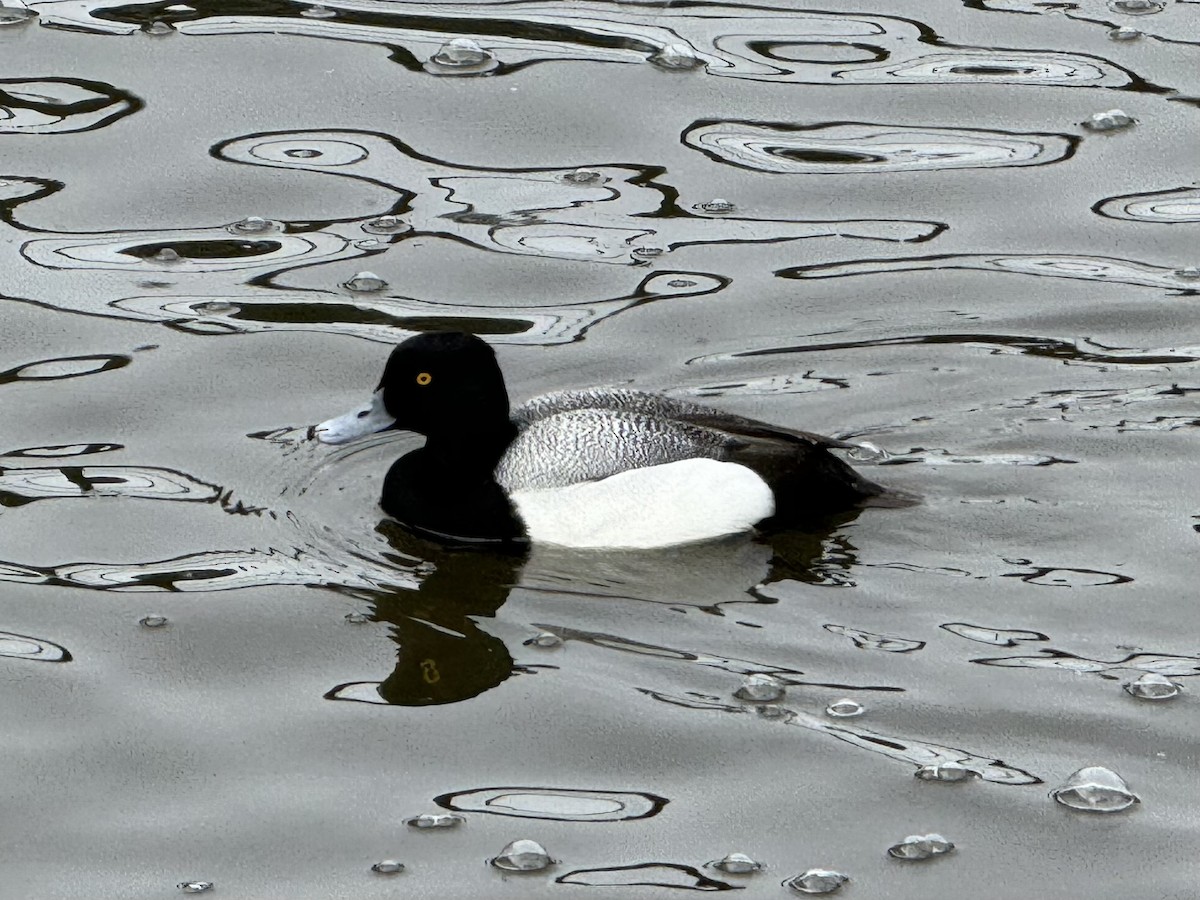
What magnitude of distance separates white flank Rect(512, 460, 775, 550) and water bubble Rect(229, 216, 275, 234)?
315 centimetres

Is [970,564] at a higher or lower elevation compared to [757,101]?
lower

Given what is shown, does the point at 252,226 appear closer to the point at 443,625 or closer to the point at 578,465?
the point at 578,465

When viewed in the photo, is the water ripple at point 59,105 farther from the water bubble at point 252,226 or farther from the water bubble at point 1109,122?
the water bubble at point 1109,122

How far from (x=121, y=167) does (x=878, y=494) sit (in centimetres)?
484

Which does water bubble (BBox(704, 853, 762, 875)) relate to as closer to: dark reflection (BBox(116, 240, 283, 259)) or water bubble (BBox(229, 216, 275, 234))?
dark reflection (BBox(116, 240, 283, 259))

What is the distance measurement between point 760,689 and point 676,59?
590 cm

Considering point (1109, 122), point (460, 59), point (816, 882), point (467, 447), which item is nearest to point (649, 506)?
point (467, 447)

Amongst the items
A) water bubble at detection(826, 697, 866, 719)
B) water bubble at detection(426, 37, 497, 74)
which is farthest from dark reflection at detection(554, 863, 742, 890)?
water bubble at detection(426, 37, 497, 74)

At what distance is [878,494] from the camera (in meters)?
8.01

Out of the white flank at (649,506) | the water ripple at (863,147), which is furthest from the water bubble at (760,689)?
the water ripple at (863,147)

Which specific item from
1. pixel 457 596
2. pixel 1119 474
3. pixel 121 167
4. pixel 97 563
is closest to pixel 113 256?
pixel 121 167

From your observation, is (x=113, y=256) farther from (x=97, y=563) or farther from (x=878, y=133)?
(x=878, y=133)

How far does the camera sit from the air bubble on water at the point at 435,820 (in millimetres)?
5980

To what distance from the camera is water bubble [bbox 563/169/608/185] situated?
422 inches
